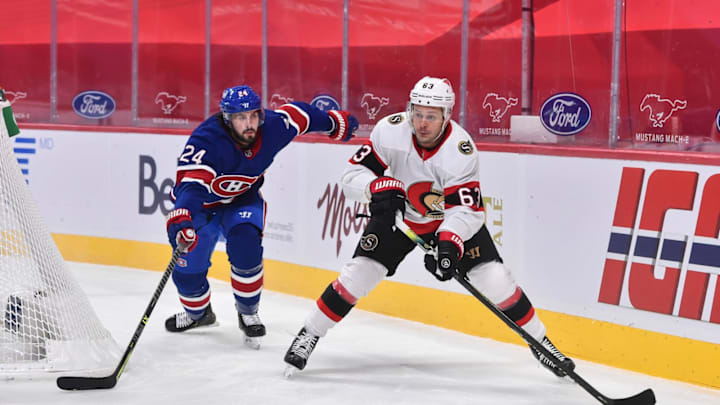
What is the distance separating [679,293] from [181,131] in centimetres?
331

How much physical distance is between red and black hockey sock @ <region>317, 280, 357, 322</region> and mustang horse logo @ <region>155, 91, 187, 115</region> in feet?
10.1

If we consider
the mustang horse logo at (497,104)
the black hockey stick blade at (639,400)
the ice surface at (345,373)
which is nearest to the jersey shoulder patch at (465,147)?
the ice surface at (345,373)

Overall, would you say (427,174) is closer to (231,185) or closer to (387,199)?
(387,199)

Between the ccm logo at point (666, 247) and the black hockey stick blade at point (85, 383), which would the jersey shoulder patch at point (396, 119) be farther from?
the black hockey stick blade at point (85, 383)

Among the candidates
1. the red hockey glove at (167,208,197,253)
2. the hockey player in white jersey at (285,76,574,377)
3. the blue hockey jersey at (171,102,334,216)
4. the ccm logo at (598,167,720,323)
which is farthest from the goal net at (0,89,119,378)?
the ccm logo at (598,167,720,323)

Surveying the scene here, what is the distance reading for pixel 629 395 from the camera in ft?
11.2

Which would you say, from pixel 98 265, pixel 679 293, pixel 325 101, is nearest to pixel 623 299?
pixel 679 293

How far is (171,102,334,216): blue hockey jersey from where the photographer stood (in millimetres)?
3803

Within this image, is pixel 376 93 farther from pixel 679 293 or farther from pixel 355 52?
pixel 679 293

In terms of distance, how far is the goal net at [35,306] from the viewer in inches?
138

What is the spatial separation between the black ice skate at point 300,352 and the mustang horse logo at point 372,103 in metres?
1.91

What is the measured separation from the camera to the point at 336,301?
3535 mm

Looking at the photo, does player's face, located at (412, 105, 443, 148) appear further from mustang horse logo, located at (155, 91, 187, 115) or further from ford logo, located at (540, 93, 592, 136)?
mustang horse logo, located at (155, 91, 187, 115)

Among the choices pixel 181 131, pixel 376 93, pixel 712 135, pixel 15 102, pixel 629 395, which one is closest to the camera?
pixel 629 395
